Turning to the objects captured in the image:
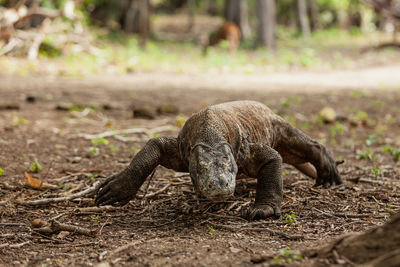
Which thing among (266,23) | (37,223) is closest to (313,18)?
(266,23)

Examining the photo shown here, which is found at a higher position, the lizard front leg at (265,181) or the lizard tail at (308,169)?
the lizard front leg at (265,181)

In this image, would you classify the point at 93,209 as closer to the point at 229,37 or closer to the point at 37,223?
the point at 37,223

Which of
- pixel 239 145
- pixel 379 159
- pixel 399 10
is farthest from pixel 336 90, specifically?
pixel 239 145

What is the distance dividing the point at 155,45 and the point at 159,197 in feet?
47.1

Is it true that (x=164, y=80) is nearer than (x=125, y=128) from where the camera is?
No

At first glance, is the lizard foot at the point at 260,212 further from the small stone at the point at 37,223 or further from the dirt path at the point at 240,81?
the dirt path at the point at 240,81

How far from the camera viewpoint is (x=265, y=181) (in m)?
3.03

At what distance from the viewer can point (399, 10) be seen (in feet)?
22.7

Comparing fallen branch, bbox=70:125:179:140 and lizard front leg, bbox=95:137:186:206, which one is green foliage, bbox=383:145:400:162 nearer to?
fallen branch, bbox=70:125:179:140

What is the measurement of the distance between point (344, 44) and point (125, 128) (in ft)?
49.4

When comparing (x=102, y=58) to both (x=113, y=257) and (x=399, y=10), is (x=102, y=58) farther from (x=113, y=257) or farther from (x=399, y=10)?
(x=113, y=257)

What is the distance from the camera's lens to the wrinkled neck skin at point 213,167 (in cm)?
253

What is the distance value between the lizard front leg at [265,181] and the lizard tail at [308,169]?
99cm

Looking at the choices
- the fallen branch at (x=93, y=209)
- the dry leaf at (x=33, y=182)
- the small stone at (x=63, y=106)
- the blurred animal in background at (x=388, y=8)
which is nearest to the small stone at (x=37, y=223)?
the fallen branch at (x=93, y=209)
